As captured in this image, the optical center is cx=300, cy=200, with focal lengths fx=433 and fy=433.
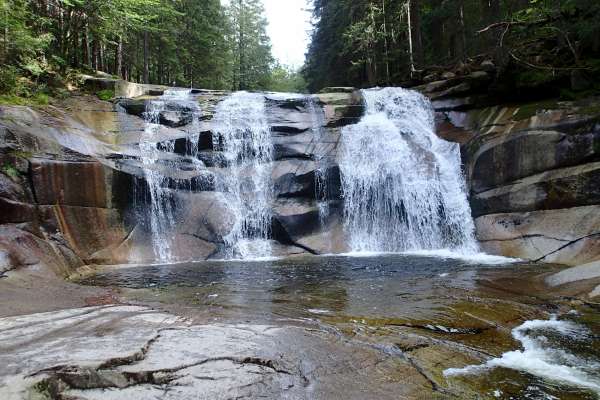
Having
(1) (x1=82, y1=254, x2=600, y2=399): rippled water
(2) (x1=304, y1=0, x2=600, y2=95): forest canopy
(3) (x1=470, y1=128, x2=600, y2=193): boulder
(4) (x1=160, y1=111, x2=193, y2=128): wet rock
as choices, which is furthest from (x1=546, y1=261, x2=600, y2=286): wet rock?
(4) (x1=160, y1=111, x2=193, y2=128): wet rock

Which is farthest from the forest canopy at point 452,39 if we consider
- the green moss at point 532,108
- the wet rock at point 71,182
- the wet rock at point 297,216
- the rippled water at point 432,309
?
the wet rock at point 71,182

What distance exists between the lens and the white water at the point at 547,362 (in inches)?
152

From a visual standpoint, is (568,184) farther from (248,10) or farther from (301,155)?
(248,10)

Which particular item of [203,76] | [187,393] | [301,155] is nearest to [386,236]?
[301,155]

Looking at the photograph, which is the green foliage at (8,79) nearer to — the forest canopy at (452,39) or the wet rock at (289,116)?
the wet rock at (289,116)

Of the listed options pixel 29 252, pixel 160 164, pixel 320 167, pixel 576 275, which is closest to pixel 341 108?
pixel 320 167

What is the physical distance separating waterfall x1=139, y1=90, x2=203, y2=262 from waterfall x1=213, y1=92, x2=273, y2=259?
35.9 inches

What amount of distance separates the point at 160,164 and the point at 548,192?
35.8ft

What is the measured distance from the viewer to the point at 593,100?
11664mm

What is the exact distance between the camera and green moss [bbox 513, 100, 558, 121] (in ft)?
41.5

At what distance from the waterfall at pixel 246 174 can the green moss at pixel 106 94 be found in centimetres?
388

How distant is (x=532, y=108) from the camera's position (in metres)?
13.2

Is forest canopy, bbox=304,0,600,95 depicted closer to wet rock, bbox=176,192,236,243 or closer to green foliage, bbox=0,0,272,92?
wet rock, bbox=176,192,236,243

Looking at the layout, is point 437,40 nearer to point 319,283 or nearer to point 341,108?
point 341,108
